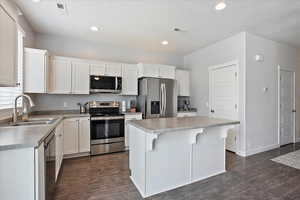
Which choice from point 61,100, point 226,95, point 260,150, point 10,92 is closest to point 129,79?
point 61,100

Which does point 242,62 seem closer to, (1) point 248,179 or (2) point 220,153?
(2) point 220,153

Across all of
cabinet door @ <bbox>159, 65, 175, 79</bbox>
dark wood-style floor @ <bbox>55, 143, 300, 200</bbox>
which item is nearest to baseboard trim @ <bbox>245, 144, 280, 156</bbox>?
dark wood-style floor @ <bbox>55, 143, 300, 200</bbox>

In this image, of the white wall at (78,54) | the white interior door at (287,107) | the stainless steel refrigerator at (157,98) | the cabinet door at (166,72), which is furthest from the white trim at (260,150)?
the white wall at (78,54)

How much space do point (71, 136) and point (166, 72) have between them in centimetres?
299

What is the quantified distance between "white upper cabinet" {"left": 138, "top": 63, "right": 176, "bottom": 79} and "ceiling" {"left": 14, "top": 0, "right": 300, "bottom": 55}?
2.23ft

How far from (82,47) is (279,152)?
563 cm

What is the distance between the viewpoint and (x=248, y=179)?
2430 mm

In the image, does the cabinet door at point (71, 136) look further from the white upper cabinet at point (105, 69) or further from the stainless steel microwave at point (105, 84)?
the white upper cabinet at point (105, 69)

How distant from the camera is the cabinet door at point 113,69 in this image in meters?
3.88

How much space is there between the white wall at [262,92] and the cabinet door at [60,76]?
413 cm

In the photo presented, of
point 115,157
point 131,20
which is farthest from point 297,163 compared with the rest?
point 131,20

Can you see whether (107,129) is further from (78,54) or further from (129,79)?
(78,54)

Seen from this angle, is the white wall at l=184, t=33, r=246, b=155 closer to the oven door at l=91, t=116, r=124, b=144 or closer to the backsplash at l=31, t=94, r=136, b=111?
the oven door at l=91, t=116, r=124, b=144

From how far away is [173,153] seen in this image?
2.18 m
